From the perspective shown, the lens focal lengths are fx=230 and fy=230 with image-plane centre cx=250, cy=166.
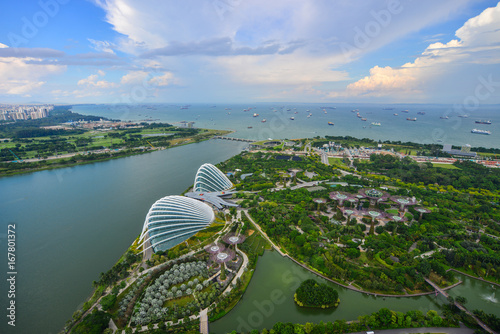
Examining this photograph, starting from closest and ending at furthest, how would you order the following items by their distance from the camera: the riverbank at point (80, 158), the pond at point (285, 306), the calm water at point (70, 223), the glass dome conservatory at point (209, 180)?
the pond at point (285, 306) → the calm water at point (70, 223) → the glass dome conservatory at point (209, 180) → the riverbank at point (80, 158)

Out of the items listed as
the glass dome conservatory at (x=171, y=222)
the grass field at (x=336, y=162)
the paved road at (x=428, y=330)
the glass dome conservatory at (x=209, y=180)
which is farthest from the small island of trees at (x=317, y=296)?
the grass field at (x=336, y=162)

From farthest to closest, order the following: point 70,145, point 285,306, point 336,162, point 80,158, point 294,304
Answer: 1. point 70,145
2. point 80,158
3. point 336,162
4. point 294,304
5. point 285,306

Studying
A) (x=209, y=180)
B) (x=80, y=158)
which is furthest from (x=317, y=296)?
(x=80, y=158)

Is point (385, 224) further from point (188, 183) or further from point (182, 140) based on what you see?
point (182, 140)

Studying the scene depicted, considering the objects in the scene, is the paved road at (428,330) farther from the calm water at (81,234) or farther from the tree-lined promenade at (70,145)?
the tree-lined promenade at (70,145)

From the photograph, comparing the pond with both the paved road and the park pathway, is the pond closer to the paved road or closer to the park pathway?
the park pathway

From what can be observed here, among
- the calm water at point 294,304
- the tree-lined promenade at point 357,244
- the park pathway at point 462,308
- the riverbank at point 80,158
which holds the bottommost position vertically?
the calm water at point 294,304

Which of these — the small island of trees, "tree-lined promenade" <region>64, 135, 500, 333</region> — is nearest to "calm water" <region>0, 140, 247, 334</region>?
"tree-lined promenade" <region>64, 135, 500, 333</region>

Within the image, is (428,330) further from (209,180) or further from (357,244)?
(209,180)

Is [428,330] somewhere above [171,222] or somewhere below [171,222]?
below
